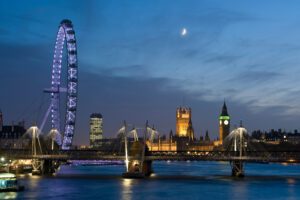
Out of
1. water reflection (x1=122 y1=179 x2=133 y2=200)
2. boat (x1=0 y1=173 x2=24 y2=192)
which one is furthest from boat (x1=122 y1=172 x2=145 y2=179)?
boat (x1=0 y1=173 x2=24 y2=192)

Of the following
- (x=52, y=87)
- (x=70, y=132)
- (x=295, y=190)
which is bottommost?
(x=295, y=190)

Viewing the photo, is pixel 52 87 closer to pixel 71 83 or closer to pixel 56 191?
pixel 71 83

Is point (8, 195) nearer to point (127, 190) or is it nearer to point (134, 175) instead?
point (127, 190)

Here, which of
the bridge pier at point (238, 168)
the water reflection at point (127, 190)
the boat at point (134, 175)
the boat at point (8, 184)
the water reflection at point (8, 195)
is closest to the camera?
the water reflection at point (8, 195)

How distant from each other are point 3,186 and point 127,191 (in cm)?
1156

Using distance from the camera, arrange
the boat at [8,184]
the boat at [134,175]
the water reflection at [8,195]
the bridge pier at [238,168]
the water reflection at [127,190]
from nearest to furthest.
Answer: the water reflection at [8,195] < the water reflection at [127,190] < the boat at [8,184] < the boat at [134,175] < the bridge pier at [238,168]

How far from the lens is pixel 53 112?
101 metres

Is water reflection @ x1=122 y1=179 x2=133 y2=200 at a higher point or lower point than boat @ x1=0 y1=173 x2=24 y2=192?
lower

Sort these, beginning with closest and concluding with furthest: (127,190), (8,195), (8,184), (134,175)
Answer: (8,195) < (8,184) < (127,190) < (134,175)

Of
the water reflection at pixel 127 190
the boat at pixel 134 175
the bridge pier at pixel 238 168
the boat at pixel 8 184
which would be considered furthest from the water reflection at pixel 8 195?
the bridge pier at pixel 238 168

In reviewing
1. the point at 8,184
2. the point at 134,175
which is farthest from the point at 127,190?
the point at 134,175

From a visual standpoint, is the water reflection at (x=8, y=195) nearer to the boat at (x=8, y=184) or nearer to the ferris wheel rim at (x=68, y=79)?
the boat at (x=8, y=184)

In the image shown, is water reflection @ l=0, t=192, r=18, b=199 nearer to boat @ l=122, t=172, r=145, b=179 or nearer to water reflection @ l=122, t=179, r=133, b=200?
water reflection @ l=122, t=179, r=133, b=200

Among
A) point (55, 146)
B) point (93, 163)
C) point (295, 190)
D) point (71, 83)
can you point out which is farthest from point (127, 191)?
point (93, 163)
